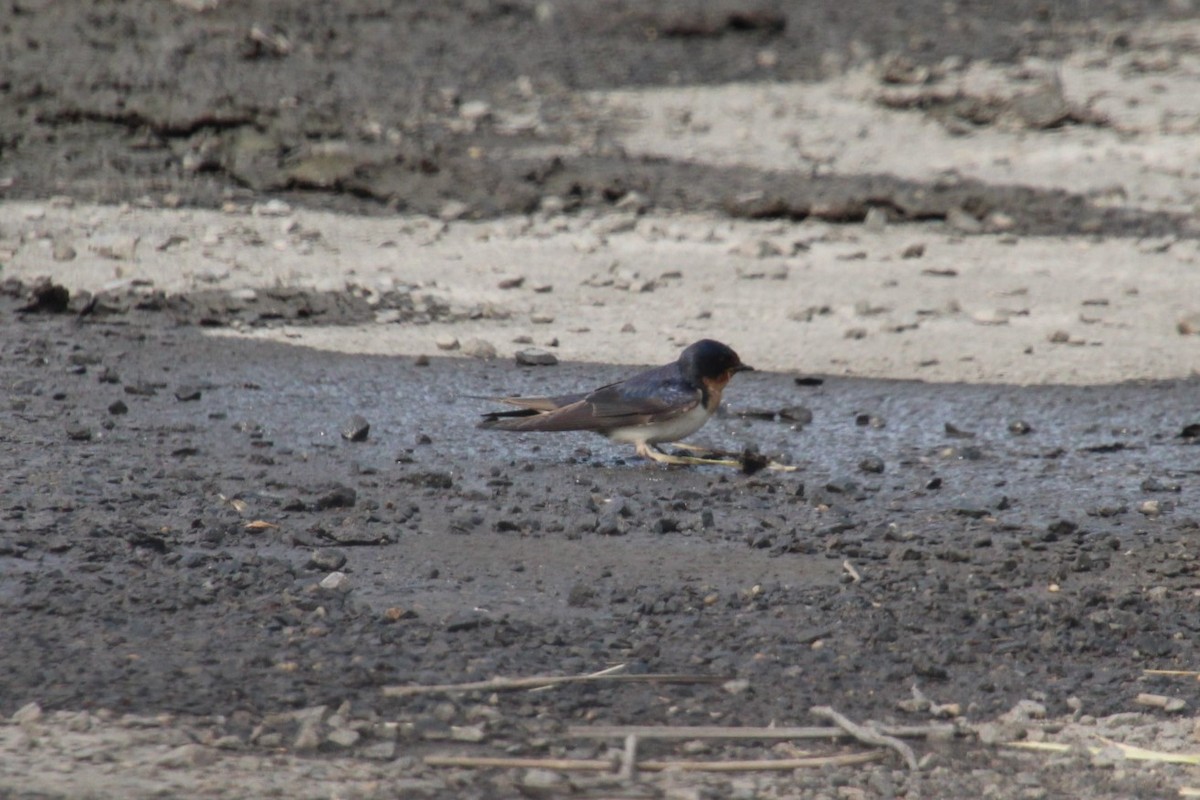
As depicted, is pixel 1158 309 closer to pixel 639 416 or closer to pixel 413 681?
pixel 639 416

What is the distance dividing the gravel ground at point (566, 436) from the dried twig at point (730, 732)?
0.02m

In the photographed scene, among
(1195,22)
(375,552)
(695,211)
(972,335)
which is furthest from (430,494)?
(1195,22)

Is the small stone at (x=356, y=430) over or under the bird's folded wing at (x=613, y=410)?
under

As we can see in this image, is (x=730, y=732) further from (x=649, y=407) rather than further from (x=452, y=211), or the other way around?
(x=452, y=211)

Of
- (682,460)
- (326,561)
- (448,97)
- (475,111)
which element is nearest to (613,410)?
(682,460)

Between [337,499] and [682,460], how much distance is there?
1273 millimetres

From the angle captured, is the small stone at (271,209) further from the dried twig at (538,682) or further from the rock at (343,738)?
the rock at (343,738)

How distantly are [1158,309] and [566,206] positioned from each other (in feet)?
11.0

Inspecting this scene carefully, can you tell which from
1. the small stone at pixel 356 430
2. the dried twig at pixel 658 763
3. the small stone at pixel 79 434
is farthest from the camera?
the small stone at pixel 356 430

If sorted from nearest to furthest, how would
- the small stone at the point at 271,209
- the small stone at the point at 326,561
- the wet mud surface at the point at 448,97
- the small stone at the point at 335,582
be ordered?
the small stone at the point at 335,582, the small stone at the point at 326,561, the small stone at the point at 271,209, the wet mud surface at the point at 448,97

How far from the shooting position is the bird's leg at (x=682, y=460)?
6.02 m

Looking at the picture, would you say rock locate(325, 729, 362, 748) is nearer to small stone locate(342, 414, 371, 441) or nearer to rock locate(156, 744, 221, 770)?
rock locate(156, 744, 221, 770)

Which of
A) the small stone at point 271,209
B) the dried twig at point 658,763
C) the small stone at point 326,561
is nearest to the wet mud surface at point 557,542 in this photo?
the small stone at point 326,561

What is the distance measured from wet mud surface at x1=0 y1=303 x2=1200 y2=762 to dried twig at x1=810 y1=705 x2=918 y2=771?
145 millimetres
